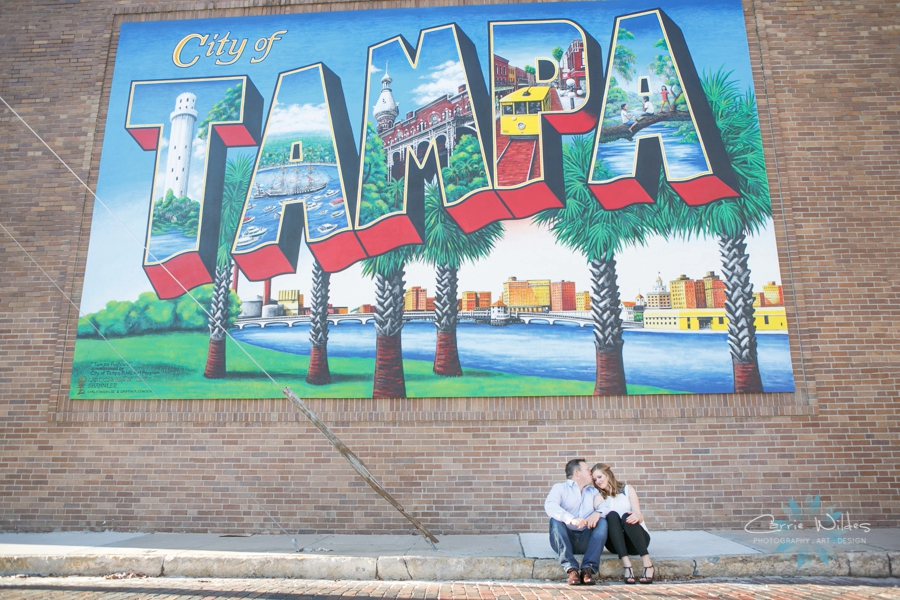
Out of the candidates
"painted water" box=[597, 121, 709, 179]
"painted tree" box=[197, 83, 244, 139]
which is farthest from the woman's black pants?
"painted tree" box=[197, 83, 244, 139]

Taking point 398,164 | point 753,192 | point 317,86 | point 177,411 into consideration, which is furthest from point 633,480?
point 317,86

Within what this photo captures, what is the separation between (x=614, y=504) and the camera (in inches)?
202

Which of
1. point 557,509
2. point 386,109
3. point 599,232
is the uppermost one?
point 386,109

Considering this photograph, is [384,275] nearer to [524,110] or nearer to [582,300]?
[582,300]

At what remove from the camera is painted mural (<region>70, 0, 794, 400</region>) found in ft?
23.5

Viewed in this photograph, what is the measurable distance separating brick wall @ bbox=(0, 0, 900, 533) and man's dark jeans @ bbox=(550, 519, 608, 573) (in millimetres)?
1711

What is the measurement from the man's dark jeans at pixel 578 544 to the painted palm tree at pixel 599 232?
2437 millimetres

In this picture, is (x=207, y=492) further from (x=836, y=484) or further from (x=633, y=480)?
(x=836, y=484)

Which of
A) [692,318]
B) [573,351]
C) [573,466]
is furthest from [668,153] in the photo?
[573,466]

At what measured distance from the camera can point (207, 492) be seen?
6.92 m

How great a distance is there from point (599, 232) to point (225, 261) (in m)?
4.91

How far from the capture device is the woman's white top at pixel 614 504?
16.6 feet

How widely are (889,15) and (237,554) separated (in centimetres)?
1043

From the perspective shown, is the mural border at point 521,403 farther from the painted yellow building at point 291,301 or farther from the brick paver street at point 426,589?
the brick paver street at point 426,589
